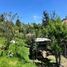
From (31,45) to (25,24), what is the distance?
45.3ft

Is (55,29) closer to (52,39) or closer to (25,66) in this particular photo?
(52,39)

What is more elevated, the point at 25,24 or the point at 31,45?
the point at 25,24

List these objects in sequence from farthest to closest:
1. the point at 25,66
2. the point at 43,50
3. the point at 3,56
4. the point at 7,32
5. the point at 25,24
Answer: the point at 25,24, the point at 43,50, the point at 7,32, the point at 3,56, the point at 25,66

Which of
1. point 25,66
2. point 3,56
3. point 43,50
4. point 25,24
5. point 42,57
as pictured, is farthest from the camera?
point 25,24

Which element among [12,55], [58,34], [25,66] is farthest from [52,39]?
[25,66]

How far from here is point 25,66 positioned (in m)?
15.2

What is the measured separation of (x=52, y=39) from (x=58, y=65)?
3.20 metres

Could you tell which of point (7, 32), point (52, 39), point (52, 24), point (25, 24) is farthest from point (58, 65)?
point (25, 24)

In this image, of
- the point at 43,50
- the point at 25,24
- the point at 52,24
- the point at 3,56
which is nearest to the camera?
the point at 3,56

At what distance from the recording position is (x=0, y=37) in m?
26.4

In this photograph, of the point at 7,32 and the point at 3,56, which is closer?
the point at 3,56

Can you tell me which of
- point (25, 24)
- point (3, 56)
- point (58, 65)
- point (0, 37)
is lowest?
point (58, 65)

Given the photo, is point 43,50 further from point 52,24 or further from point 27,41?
point 52,24

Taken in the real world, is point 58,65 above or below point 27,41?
below
